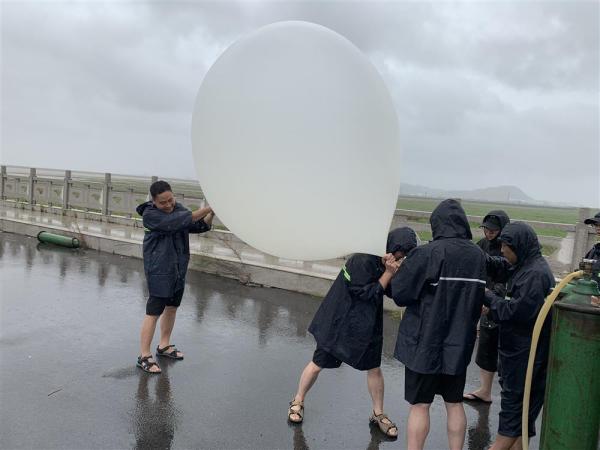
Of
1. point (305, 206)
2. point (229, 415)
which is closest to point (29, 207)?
point (229, 415)

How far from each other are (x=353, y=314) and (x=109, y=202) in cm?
1123

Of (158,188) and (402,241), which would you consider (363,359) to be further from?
(158,188)

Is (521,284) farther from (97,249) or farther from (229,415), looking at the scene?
(97,249)

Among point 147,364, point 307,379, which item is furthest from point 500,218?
point 147,364

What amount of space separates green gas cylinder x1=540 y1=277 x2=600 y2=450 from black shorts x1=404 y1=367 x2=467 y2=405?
21.3 inches

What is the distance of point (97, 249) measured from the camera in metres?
10.4

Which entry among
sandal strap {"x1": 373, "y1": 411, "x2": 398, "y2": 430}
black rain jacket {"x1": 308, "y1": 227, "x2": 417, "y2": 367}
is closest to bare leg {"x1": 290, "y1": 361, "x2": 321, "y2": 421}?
black rain jacket {"x1": 308, "y1": 227, "x2": 417, "y2": 367}

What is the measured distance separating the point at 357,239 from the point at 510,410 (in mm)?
1407

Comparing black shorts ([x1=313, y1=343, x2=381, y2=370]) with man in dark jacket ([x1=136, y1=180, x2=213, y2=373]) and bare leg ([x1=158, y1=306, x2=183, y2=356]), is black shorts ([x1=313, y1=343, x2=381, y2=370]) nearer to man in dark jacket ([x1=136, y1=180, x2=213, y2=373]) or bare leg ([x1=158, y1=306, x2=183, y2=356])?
man in dark jacket ([x1=136, y1=180, x2=213, y2=373])

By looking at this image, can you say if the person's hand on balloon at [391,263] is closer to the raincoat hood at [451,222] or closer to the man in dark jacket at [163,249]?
the raincoat hood at [451,222]

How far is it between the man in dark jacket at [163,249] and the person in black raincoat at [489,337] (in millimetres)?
Answer: 2398

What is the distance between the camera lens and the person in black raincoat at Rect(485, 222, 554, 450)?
2762 mm

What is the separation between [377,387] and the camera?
3439 millimetres

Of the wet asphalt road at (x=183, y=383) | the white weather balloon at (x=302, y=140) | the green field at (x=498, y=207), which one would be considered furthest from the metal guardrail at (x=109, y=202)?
the green field at (x=498, y=207)
